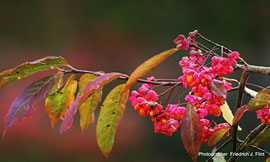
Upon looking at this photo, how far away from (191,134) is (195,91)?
6 centimetres

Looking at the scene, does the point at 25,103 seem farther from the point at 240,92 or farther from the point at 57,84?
the point at 240,92

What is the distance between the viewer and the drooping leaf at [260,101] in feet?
1.12

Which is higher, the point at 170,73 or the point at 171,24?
the point at 171,24

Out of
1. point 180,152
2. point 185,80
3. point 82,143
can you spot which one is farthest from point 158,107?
point 82,143

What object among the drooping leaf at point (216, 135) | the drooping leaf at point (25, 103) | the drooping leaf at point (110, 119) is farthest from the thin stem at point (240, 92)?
the drooping leaf at point (25, 103)

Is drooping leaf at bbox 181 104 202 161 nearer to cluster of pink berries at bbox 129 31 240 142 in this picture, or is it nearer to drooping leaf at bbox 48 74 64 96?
cluster of pink berries at bbox 129 31 240 142

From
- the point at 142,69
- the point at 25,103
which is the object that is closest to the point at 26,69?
the point at 25,103

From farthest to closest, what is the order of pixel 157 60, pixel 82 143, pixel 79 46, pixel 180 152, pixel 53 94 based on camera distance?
pixel 79 46
pixel 82 143
pixel 180 152
pixel 53 94
pixel 157 60

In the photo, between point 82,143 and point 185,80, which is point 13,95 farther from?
point 185,80

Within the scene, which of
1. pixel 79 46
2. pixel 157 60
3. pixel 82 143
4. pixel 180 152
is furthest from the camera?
pixel 79 46

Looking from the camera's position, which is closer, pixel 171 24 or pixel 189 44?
pixel 189 44

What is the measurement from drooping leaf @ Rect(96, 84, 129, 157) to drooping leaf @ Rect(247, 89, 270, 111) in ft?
0.51

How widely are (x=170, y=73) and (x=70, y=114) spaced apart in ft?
5.44

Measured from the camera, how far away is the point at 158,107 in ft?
1.32
